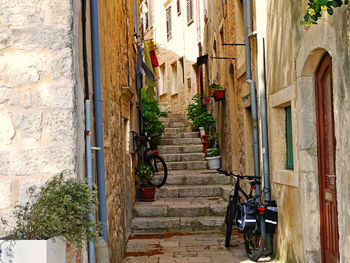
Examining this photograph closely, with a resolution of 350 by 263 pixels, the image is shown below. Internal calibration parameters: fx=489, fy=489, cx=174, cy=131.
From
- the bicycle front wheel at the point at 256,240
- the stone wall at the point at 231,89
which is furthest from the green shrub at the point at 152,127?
the bicycle front wheel at the point at 256,240

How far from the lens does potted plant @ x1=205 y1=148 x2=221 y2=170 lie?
12.0m

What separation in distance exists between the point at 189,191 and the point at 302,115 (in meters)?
5.30

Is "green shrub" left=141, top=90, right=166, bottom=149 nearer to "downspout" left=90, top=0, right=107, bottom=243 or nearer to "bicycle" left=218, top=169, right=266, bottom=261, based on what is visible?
"bicycle" left=218, top=169, right=266, bottom=261

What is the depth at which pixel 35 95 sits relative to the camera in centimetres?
338

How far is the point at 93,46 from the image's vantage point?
4660 mm

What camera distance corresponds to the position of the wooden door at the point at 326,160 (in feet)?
15.7

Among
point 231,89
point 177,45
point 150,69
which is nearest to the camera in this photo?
point 231,89

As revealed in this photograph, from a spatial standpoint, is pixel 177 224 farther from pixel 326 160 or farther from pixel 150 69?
pixel 326 160

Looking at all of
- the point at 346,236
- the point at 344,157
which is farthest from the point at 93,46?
the point at 346,236

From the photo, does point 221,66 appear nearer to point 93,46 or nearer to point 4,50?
point 93,46

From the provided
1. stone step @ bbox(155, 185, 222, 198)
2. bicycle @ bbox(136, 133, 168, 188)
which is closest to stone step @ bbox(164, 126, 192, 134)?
bicycle @ bbox(136, 133, 168, 188)

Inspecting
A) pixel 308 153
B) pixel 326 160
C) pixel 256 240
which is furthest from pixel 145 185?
Answer: pixel 326 160

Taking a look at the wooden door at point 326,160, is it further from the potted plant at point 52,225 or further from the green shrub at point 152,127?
the green shrub at point 152,127

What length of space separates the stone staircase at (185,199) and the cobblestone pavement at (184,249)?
0.29m
